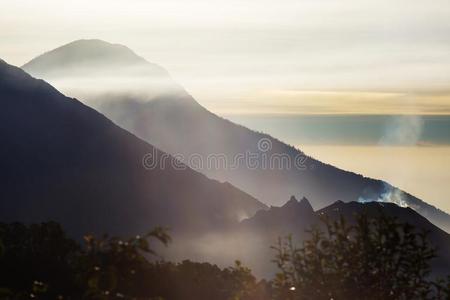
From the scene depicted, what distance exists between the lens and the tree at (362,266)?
2883 cm

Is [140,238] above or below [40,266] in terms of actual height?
below

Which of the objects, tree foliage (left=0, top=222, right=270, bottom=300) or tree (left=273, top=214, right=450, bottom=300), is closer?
tree foliage (left=0, top=222, right=270, bottom=300)

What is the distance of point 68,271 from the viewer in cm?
4534

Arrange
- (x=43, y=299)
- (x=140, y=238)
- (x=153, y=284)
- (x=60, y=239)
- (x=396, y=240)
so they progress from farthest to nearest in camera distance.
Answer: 1. (x=60, y=239)
2. (x=153, y=284)
3. (x=43, y=299)
4. (x=396, y=240)
5. (x=140, y=238)

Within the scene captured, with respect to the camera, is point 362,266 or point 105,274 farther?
point 362,266

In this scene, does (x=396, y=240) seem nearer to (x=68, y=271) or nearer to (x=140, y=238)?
(x=140, y=238)

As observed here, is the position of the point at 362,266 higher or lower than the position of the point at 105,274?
higher

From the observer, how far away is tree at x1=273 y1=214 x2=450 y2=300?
28.8 metres

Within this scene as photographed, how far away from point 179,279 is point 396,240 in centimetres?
1277

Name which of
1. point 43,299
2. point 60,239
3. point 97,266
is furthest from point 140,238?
point 60,239

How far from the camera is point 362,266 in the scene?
1154 inches

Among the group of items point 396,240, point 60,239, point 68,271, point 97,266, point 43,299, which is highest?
point 60,239

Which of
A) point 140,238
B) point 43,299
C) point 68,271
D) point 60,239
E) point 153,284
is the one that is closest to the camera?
point 140,238

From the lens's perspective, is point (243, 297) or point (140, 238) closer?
point (140, 238)
